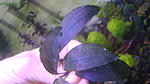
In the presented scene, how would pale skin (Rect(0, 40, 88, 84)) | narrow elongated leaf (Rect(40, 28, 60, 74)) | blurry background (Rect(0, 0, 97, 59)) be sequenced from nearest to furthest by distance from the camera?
narrow elongated leaf (Rect(40, 28, 60, 74))
pale skin (Rect(0, 40, 88, 84))
blurry background (Rect(0, 0, 97, 59))

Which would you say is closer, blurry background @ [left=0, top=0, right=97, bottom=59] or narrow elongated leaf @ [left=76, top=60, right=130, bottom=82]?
narrow elongated leaf @ [left=76, top=60, right=130, bottom=82]

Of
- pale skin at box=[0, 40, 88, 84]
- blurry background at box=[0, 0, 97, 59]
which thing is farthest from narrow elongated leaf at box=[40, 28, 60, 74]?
blurry background at box=[0, 0, 97, 59]

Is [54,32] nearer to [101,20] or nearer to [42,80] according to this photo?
[42,80]

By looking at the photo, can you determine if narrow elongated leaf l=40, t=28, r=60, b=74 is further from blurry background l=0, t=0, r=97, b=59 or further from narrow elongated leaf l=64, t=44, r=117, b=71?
blurry background l=0, t=0, r=97, b=59

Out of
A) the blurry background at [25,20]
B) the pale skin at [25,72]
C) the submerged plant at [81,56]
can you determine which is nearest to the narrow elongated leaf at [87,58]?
the submerged plant at [81,56]

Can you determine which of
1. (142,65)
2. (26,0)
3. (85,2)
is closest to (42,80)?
(142,65)

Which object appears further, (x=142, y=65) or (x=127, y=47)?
(x=127, y=47)

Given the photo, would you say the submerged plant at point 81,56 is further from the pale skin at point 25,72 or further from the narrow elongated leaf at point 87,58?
the pale skin at point 25,72
